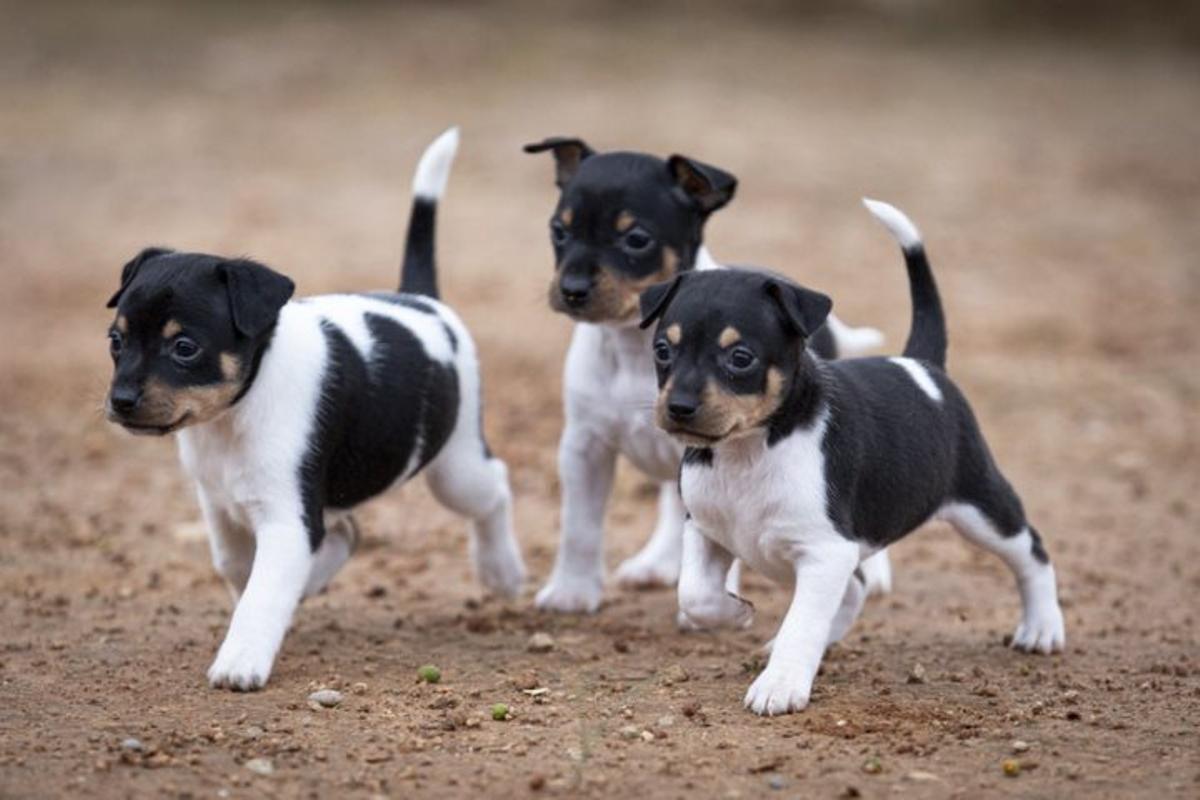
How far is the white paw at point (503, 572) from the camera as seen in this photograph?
321 inches

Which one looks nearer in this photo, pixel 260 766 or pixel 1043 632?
pixel 260 766

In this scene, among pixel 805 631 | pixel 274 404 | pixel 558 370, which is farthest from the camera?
pixel 558 370

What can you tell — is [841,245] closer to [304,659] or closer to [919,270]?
[919,270]

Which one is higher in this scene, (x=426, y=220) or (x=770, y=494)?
(x=426, y=220)

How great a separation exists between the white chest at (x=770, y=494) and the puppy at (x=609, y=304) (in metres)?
1.25

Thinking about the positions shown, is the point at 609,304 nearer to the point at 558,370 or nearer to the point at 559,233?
the point at 559,233

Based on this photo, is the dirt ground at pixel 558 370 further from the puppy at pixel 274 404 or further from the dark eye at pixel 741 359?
the dark eye at pixel 741 359

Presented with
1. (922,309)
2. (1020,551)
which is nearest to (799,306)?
(922,309)

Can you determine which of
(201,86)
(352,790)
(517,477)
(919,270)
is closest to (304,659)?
(352,790)

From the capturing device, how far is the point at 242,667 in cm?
637

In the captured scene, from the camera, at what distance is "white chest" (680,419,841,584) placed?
6180mm

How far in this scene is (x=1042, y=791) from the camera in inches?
210

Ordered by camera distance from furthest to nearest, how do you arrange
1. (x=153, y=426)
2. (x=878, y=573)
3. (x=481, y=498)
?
1. (x=878, y=573)
2. (x=481, y=498)
3. (x=153, y=426)

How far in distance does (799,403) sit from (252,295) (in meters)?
1.83
